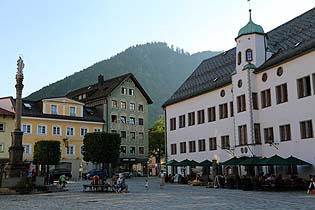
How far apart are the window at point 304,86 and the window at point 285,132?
2939mm

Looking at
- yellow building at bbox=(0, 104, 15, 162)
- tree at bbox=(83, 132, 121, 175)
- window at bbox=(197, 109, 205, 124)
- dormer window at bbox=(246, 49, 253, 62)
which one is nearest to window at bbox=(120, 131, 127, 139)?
yellow building at bbox=(0, 104, 15, 162)

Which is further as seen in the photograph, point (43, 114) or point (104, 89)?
point (104, 89)

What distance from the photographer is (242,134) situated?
1586 inches

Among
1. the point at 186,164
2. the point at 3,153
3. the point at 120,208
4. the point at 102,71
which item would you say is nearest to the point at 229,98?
the point at 186,164

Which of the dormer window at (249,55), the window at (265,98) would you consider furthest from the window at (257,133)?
the dormer window at (249,55)

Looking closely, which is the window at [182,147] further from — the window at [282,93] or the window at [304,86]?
the window at [304,86]

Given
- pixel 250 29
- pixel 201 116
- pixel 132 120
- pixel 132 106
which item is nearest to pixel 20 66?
pixel 250 29

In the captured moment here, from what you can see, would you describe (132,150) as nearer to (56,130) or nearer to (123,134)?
(123,134)

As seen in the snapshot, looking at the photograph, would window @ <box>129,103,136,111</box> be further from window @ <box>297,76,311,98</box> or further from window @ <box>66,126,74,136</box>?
window @ <box>297,76,311,98</box>

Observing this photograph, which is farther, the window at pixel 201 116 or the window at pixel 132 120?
the window at pixel 132 120

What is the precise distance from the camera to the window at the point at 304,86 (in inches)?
1319

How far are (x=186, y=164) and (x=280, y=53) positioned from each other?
45.2 ft

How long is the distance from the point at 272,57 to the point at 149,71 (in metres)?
123

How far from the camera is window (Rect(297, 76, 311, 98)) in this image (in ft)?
110
